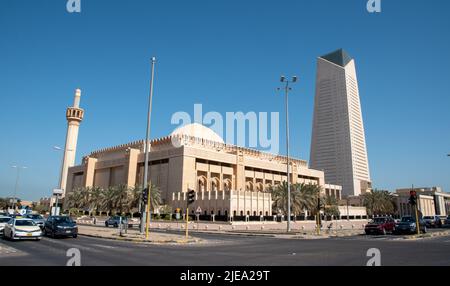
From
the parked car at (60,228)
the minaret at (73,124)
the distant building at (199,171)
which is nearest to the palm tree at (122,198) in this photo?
the distant building at (199,171)

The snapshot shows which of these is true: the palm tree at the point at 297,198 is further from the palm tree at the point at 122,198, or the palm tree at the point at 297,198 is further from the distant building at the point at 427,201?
the distant building at the point at 427,201

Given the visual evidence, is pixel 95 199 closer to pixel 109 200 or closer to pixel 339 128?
pixel 109 200

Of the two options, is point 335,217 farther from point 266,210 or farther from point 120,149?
point 120,149

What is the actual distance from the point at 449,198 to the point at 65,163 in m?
177

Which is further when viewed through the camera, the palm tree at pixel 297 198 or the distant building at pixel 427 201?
the distant building at pixel 427 201

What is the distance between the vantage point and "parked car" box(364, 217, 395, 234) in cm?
3225

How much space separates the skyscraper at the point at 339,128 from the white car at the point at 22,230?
147 meters

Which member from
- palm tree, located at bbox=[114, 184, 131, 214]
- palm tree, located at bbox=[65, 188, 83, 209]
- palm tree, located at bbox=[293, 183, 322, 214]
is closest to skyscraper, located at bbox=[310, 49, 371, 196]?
palm tree, located at bbox=[293, 183, 322, 214]

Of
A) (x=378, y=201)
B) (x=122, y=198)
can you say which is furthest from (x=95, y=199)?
(x=378, y=201)

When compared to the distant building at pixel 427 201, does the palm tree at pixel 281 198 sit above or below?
below

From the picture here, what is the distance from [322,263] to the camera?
1234 cm

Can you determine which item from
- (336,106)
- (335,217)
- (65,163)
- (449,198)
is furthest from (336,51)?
(65,163)

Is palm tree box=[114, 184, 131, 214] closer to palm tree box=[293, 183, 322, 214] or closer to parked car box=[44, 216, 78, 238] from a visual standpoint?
palm tree box=[293, 183, 322, 214]

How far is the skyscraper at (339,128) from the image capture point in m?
157
